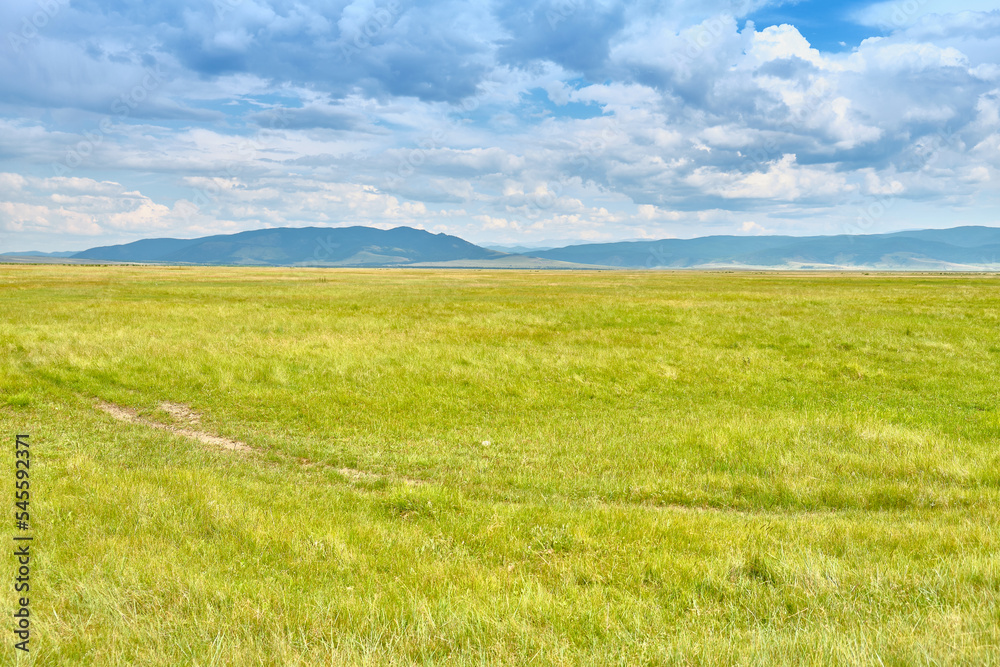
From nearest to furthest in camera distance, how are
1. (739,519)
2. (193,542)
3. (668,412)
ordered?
(193,542), (739,519), (668,412)

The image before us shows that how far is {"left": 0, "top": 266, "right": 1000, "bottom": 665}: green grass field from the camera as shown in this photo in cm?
491

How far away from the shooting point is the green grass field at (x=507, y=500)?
4.91 meters

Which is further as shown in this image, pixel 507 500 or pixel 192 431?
pixel 192 431

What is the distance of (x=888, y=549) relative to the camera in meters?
7.14

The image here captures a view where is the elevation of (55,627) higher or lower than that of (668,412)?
higher

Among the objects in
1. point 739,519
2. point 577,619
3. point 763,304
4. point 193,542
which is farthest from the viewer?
point 763,304

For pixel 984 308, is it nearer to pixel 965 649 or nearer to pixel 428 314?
pixel 428 314

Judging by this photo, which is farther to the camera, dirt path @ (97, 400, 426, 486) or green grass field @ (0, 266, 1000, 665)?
dirt path @ (97, 400, 426, 486)

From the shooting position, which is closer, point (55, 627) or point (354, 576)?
point (55, 627)

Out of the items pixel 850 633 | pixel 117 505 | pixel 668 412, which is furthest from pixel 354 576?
pixel 668 412

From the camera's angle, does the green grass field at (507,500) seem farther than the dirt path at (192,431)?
No

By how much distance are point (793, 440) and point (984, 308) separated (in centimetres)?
3971

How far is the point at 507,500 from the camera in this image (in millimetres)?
10383

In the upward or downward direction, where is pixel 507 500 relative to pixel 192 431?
downward
